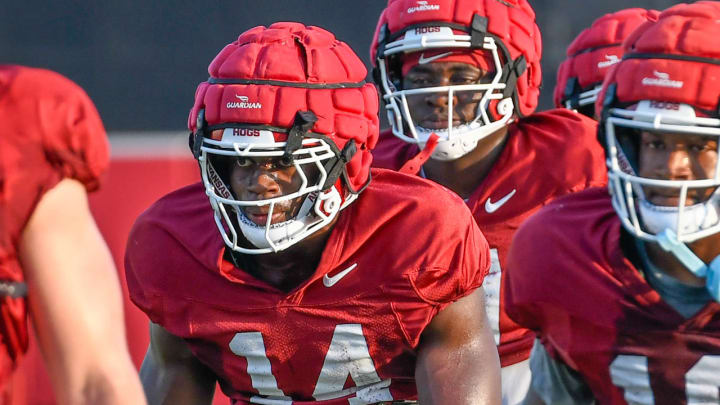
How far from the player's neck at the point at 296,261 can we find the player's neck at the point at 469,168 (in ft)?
3.50

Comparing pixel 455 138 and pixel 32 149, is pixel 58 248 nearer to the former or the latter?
pixel 32 149

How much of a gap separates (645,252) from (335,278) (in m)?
0.69

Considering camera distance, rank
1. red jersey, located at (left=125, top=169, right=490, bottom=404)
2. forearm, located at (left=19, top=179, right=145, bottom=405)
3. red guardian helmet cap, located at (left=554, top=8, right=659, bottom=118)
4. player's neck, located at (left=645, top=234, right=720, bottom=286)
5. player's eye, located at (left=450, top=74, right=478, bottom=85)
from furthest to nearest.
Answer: red guardian helmet cap, located at (left=554, top=8, right=659, bottom=118) → player's eye, located at (left=450, top=74, right=478, bottom=85) → red jersey, located at (left=125, top=169, right=490, bottom=404) → player's neck, located at (left=645, top=234, right=720, bottom=286) → forearm, located at (left=19, top=179, right=145, bottom=405)

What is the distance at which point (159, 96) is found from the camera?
22.9ft

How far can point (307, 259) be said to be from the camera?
133 inches

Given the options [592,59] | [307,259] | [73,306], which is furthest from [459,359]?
[592,59]

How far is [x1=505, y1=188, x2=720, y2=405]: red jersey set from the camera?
303 centimetres

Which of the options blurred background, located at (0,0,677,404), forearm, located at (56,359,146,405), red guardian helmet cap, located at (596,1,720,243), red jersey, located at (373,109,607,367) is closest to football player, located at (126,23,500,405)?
red guardian helmet cap, located at (596,1,720,243)

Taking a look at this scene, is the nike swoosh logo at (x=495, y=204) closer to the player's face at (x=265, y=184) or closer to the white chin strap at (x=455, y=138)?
the white chin strap at (x=455, y=138)

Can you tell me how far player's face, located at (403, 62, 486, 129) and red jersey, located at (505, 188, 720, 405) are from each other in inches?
41.9

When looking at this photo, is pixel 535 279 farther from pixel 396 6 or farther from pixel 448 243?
pixel 396 6

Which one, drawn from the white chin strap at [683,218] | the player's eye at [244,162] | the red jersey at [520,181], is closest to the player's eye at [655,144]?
the white chin strap at [683,218]

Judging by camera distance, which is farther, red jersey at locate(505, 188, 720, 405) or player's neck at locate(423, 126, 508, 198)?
player's neck at locate(423, 126, 508, 198)

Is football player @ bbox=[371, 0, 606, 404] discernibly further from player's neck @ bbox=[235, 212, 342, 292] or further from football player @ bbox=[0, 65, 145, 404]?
football player @ bbox=[0, 65, 145, 404]
